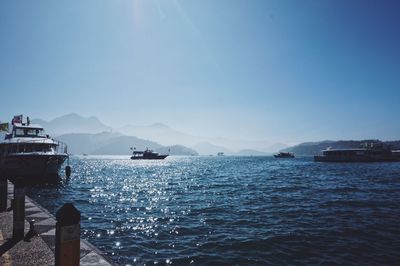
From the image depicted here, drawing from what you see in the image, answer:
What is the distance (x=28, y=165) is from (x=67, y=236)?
36.6 meters

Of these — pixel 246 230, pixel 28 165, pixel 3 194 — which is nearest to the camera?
pixel 3 194

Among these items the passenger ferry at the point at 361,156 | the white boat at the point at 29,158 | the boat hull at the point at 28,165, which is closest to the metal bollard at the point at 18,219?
the white boat at the point at 29,158

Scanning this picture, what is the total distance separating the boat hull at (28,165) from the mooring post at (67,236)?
35655mm

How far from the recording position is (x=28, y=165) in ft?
119

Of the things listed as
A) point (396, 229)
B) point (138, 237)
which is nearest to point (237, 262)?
point (138, 237)

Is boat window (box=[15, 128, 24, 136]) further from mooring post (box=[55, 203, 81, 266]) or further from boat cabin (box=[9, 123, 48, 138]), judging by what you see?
mooring post (box=[55, 203, 81, 266])

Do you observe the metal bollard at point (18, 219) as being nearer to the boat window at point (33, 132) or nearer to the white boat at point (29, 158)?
the white boat at point (29, 158)

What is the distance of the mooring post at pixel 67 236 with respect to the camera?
207 inches

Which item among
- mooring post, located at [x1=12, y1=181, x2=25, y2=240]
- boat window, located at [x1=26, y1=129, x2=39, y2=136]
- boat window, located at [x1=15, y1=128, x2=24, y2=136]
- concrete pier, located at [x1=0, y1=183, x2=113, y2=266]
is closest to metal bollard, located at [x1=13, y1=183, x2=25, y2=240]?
mooring post, located at [x1=12, y1=181, x2=25, y2=240]

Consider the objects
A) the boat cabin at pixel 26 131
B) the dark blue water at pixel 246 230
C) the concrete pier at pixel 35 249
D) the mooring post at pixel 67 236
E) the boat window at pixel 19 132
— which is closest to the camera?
the mooring post at pixel 67 236

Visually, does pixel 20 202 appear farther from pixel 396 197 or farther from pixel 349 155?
pixel 349 155

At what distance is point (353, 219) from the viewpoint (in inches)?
688

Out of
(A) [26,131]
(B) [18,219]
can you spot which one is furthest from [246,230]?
(A) [26,131]

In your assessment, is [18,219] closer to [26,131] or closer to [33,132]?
[26,131]
